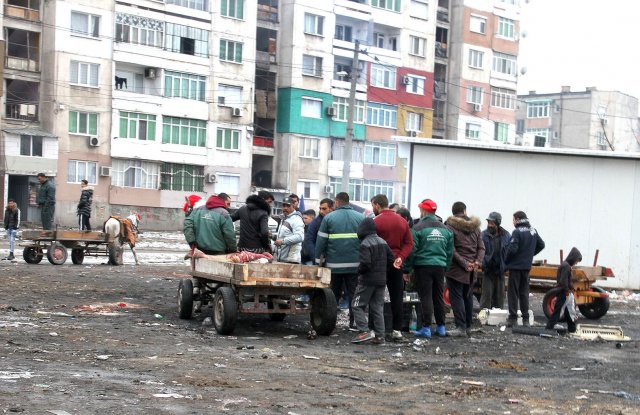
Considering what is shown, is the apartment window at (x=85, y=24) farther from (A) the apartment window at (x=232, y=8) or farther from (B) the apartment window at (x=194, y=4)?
(A) the apartment window at (x=232, y=8)

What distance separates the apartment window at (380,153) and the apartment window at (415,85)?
4851mm

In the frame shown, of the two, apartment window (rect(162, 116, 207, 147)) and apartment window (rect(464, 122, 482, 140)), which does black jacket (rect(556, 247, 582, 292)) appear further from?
apartment window (rect(464, 122, 482, 140))

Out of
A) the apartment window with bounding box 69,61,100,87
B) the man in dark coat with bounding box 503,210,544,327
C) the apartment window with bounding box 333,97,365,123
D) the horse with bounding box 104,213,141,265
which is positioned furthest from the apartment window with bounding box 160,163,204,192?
the man in dark coat with bounding box 503,210,544,327

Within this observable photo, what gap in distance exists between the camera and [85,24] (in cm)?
5909

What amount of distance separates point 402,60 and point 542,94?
127ft

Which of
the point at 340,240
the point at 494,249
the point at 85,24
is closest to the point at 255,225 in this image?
the point at 340,240

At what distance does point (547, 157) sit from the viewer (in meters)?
29.1

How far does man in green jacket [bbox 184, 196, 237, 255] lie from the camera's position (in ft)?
53.0

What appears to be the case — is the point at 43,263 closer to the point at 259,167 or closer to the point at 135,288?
the point at 135,288

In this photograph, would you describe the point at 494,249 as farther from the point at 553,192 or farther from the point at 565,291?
the point at 553,192

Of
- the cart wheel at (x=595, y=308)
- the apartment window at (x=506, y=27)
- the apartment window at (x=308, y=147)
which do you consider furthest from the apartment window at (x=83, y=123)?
the cart wheel at (x=595, y=308)

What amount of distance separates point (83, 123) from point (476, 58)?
117ft

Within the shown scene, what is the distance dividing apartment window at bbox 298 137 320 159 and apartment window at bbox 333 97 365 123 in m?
2.83

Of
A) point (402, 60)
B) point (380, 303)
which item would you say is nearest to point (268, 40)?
point (402, 60)
